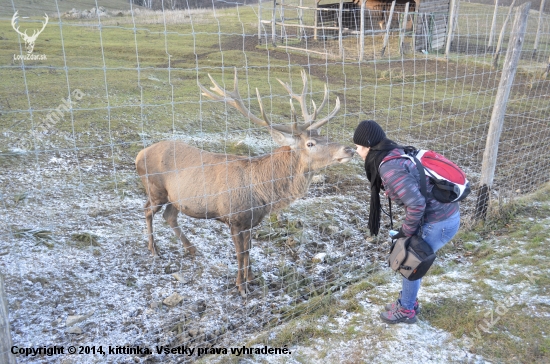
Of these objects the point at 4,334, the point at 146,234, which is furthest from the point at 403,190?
the point at 146,234

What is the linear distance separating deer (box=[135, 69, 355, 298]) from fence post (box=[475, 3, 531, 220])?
79.6 inches

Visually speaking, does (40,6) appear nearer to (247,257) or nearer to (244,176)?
(244,176)

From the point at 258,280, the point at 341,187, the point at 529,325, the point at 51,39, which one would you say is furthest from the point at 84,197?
the point at 51,39

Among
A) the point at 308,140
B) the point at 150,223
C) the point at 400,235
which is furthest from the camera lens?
the point at 150,223

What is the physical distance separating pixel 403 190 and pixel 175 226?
286 centimetres

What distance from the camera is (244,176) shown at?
4.49m

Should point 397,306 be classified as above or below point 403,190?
below

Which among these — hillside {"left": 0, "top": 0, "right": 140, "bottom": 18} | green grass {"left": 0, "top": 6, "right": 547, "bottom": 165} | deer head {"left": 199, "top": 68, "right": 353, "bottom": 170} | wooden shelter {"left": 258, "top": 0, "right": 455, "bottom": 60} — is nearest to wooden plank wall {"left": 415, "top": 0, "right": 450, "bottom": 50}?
wooden shelter {"left": 258, "top": 0, "right": 455, "bottom": 60}

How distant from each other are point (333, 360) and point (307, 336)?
32 centimetres

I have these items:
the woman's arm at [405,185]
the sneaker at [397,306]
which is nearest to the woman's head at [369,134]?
the woman's arm at [405,185]

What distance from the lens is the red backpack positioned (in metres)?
2.99

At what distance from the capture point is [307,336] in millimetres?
3500

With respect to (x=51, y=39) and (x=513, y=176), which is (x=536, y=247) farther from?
(x=51, y=39)

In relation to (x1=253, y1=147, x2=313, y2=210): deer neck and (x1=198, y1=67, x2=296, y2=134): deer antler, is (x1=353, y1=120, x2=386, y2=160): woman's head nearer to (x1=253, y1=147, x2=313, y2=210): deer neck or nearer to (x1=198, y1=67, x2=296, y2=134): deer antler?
(x1=198, y1=67, x2=296, y2=134): deer antler
